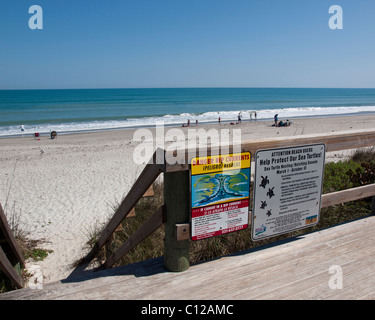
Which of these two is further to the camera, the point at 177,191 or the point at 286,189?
the point at 286,189

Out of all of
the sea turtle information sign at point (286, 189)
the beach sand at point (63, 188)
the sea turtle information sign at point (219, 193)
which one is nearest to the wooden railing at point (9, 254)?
the beach sand at point (63, 188)

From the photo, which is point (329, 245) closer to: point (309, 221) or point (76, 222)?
point (309, 221)

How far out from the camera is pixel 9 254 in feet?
13.3

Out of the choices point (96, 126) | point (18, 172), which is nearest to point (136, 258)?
point (18, 172)

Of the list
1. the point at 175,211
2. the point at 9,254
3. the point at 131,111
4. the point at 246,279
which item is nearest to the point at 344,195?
the point at 246,279

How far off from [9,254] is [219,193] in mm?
3243

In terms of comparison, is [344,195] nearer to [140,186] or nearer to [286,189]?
[286,189]

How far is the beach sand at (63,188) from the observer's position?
619 centimetres

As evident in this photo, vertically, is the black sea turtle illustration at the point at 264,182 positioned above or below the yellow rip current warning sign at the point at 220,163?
below

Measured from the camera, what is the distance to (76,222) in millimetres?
7348

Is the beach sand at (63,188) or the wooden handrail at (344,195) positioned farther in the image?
the beach sand at (63,188)

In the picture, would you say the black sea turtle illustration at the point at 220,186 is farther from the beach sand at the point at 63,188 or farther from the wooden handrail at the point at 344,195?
the beach sand at the point at 63,188

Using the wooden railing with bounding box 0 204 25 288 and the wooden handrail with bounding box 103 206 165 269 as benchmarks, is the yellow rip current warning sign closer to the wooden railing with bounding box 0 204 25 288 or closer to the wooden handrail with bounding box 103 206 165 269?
the wooden handrail with bounding box 103 206 165 269

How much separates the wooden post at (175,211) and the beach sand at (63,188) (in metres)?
3.15
